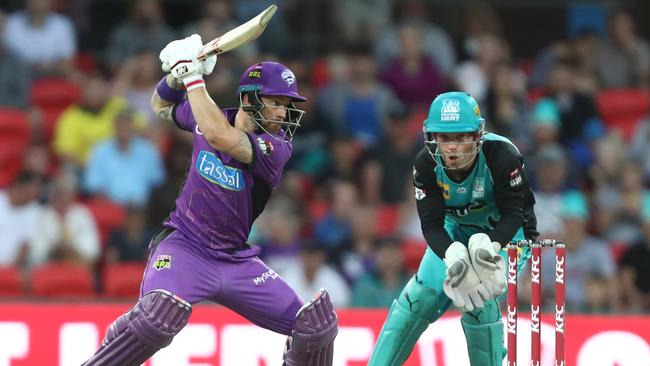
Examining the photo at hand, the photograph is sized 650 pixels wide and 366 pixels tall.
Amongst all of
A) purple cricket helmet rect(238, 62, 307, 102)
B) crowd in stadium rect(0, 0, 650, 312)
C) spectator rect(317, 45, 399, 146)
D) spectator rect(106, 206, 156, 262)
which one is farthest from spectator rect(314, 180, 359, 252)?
purple cricket helmet rect(238, 62, 307, 102)

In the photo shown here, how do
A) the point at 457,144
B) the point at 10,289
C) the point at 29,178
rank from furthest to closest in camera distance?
the point at 29,178 → the point at 10,289 → the point at 457,144

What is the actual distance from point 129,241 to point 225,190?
14.5 ft

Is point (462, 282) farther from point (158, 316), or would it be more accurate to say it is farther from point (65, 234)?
point (65, 234)

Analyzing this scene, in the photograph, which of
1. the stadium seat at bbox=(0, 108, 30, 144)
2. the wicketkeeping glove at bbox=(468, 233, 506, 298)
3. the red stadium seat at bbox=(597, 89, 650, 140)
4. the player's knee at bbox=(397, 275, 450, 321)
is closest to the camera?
the wicketkeeping glove at bbox=(468, 233, 506, 298)

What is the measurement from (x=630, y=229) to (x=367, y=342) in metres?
3.86

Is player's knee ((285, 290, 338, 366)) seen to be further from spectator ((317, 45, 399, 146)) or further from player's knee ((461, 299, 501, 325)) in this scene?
spectator ((317, 45, 399, 146))

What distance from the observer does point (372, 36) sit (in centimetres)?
1295

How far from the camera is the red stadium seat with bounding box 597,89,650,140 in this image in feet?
42.3

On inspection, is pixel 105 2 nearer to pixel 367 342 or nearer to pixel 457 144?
pixel 367 342

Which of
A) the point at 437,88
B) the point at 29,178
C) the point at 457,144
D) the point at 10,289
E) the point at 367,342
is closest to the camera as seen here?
the point at 457,144

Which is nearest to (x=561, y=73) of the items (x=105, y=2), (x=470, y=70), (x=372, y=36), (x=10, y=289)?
(x=470, y=70)

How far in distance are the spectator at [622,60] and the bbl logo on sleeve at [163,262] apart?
7710mm

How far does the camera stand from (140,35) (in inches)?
486

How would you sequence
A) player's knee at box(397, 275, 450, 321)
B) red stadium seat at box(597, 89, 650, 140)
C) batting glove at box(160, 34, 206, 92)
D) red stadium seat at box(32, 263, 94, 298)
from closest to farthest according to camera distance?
1. batting glove at box(160, 34, 206, 92)
2. player's knee at box(397, 275, 450, 321)
3. red stadium seat at box(32, 263, 94, 298)
4. red stadium seat at box(597, 89, 650, 140)
